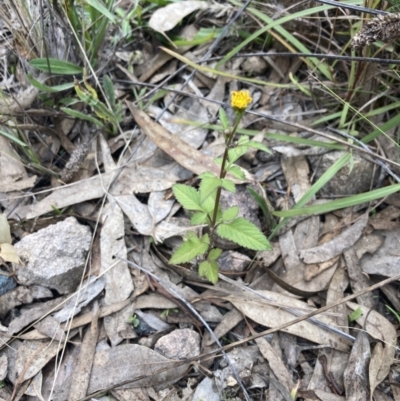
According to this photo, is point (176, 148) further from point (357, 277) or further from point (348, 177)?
point (357, 277)

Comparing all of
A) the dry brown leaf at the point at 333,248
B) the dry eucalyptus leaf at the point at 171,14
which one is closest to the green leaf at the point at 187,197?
the dry brown leaf at the point at 333,248

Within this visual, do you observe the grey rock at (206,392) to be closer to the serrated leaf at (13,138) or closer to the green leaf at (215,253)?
the green leaf at (215,253)

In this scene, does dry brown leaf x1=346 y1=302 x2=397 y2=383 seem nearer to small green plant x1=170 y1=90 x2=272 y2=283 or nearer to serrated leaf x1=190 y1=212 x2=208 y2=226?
small green plant x1=170 y1=90 x2=272 y2=283

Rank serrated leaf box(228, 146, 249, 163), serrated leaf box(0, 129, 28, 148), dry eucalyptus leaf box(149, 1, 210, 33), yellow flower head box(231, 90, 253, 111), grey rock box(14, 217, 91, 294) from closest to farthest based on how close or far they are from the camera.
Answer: yellow flower head box(231, 90, 253, 111) < serrated leaf box(228, 146, 249, 163) < grey rock box(14, 217, 91, 294) < serrated leaf box(0, 129, 28, 148) < dry eucalyptus leaf box(149, 1, 210, 33)

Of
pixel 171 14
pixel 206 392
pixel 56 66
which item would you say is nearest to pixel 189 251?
pixel 206 392

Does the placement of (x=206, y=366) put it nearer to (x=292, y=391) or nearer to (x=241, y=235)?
(x=292, y=391)

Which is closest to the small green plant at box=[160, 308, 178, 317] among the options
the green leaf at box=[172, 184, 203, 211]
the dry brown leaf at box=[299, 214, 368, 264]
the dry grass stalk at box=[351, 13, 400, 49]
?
the green leaf at box=[172, 184, 203, 211]
